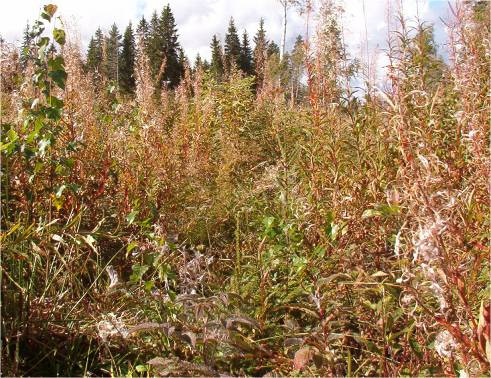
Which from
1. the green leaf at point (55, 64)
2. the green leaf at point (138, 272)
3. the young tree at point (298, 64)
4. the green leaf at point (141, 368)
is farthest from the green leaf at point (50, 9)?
the green leaf at point (141, 368)

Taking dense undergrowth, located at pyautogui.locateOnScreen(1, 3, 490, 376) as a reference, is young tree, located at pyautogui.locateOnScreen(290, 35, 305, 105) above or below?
above

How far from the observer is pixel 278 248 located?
7.47 ft

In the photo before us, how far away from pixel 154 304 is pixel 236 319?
0.56m

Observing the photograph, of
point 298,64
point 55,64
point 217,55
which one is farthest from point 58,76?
point 217,55

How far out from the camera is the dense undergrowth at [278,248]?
64.9 inches

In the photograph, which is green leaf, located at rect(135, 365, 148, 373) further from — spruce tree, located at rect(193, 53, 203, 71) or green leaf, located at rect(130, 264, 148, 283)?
spruce tree, located at rect(193, 53, 203, 71)

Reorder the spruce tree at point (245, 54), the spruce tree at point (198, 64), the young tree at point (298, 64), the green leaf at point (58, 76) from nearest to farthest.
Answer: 1. the green leaf at point (58, 76)
2. the young tree at point (298, 64)
3. the spruce tree at point (198, 64)
4. the spruce tree at point (245, 54)

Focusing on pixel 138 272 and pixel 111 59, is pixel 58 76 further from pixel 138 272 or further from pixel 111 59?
pixel 111 59

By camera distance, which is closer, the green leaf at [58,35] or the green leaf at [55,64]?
the green leaf at [55,64]

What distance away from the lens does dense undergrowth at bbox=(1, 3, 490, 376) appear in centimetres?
165

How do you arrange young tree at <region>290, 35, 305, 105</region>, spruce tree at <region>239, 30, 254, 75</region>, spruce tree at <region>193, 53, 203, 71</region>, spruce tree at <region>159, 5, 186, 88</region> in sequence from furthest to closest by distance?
spruce tree at <region>239, 30, 254, 75</region> < spruce tree at <region>159, 5, 186, 88</region> < spruce tree at <region>193, 53, 203, 71</region> < young tree at <region>290, 35, 305, 105</region>

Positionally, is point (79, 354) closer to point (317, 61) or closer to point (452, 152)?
point (317, 61)

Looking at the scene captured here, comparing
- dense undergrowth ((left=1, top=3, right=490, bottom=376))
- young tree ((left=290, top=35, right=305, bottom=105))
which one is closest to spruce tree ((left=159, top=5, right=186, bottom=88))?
young tree ((left=290, top=35, right=305, bottom=105))

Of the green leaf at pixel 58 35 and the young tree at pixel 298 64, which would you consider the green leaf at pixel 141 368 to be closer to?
the green leaf at pixel 58 35
